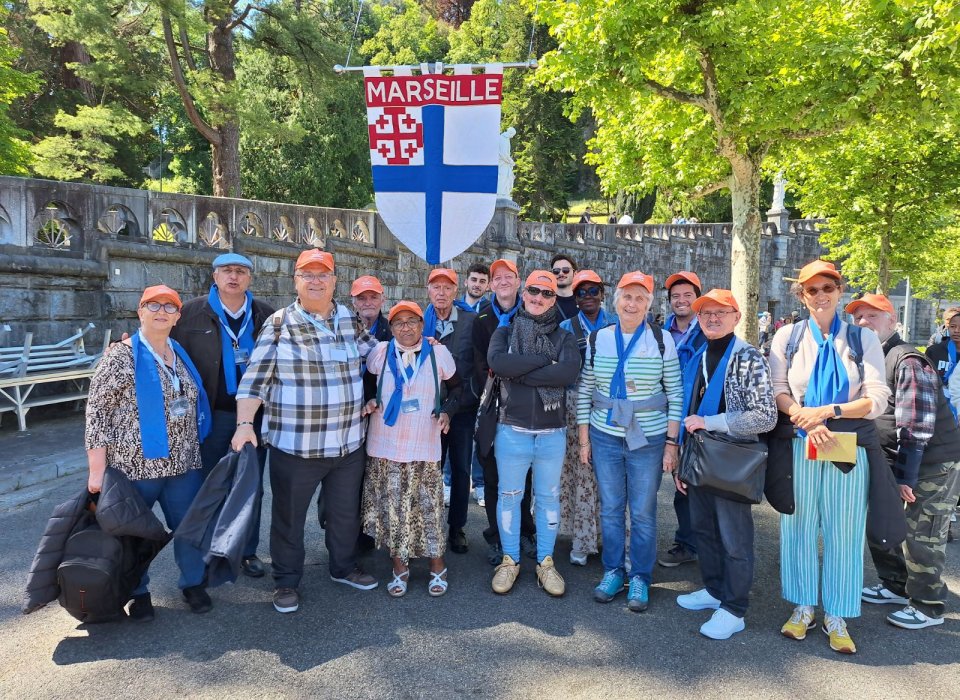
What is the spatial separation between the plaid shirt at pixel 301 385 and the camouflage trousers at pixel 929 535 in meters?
3.25

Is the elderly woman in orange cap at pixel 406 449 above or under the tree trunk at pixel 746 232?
under

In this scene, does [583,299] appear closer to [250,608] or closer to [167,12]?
[250,608]

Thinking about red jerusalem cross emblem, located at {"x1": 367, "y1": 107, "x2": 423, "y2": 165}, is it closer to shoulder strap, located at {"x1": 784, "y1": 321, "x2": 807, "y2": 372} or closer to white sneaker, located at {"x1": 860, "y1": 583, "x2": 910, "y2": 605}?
shoulder strap, located at {"x1": 784, "y1": 321, "x2": 807, "y2": 372}

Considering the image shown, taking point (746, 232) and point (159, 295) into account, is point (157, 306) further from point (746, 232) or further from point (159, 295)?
point (746, 232)

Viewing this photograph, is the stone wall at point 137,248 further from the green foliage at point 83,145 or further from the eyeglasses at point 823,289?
the green foliage at point 83,145

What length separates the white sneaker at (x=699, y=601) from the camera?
142 inches

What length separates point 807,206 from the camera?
14953mm

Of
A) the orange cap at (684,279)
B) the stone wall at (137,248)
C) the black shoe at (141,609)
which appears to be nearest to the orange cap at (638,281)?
the orange cap at (684,279)

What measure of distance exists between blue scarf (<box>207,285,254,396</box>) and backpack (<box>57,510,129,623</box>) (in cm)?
98

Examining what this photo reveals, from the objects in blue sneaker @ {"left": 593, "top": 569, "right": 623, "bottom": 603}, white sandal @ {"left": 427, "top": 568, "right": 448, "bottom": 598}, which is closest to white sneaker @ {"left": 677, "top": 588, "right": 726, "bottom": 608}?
blue sneaker @ {"left": 593, "top": 569, "right": 623, "bottom": 603}

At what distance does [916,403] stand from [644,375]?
1404 millimetres

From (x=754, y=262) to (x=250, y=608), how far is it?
347 inches

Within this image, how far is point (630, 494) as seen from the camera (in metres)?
3.74

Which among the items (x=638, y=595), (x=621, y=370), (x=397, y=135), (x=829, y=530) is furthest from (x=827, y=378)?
(x=397, y=135)
